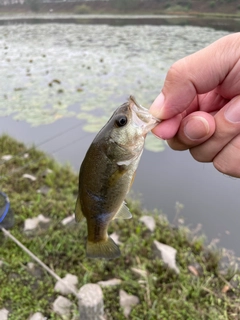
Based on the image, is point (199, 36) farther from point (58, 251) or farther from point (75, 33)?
point (58, 251)

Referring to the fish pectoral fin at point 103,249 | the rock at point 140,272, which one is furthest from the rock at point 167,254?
the fish pectoral fin at point 103,249

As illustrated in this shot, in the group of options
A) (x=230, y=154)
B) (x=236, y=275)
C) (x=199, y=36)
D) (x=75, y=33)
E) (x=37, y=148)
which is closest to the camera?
(x=230, y=154)

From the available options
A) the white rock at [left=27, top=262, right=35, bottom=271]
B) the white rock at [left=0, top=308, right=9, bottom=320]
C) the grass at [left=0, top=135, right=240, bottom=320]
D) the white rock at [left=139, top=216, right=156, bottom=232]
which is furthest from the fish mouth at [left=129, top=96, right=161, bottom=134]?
the white rock at [left=139, top=216, right=156, bottom=232]

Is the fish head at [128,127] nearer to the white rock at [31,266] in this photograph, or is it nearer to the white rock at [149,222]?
the white rock at [31,266]

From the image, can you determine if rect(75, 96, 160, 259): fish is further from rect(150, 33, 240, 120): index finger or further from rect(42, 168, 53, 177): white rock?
rect(42, 168, 53, 177): white rock

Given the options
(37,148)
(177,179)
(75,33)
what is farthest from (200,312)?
(75,33)

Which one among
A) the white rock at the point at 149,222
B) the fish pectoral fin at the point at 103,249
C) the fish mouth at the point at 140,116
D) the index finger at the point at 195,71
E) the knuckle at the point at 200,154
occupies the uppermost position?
the index finger at the point at 195,71

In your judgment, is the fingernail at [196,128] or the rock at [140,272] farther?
the rock at [140,272]
